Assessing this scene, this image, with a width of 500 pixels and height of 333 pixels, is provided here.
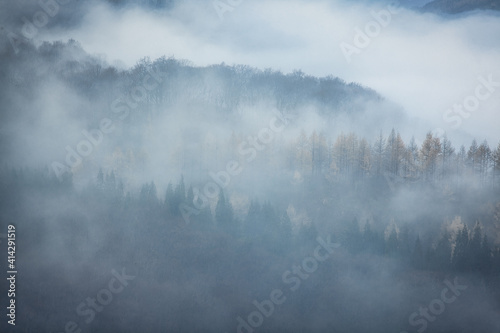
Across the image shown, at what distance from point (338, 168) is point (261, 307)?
155 feet

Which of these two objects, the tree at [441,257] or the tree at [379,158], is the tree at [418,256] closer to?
the tree at [441,257]

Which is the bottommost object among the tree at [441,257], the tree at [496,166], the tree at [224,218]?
the tree at [441,257]

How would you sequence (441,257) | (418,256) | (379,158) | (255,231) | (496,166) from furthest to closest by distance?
(379,158)
(496,166)
(255,231)
(418,256)
(441,257)

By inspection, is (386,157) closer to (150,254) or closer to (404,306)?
(404,306)

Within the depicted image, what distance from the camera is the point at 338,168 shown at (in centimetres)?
9662

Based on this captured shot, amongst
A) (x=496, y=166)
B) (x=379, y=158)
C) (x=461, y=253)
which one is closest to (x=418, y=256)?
(x=461, y=253)

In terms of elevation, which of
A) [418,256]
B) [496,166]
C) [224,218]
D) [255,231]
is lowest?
[418,256]

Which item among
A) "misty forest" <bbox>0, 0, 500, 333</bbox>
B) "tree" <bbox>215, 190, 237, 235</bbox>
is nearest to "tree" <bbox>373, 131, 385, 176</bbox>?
"misty forest" <bbox>0, 0, 500, 333</bbox>

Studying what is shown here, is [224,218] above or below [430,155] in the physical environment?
below

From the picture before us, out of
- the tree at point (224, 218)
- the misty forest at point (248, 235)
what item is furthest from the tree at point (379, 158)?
the tree at point (224, 218)

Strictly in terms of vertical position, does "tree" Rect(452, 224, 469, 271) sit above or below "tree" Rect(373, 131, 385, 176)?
below

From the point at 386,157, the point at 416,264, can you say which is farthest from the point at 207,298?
the point at 386,157

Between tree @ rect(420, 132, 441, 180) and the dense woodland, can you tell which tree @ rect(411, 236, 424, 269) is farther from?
tree @ rect(420, 132, 441, 180)

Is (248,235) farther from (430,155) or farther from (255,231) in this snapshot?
(430,155)
